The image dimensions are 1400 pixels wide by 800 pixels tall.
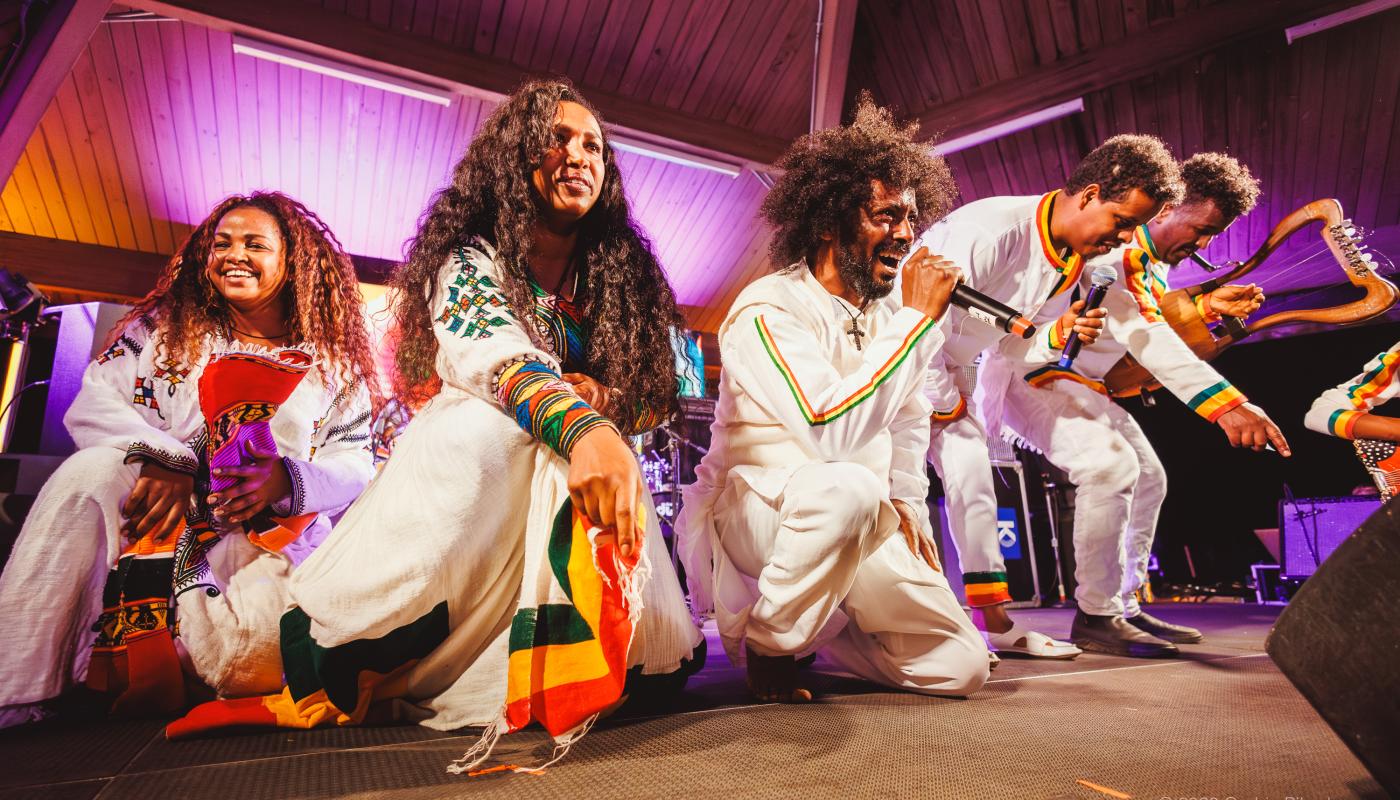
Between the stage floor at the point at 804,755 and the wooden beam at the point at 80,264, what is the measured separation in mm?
5255

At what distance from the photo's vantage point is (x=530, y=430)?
1264mm

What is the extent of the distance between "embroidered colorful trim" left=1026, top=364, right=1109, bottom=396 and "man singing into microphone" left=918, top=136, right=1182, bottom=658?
0.11 meters

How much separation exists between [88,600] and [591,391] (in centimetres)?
121

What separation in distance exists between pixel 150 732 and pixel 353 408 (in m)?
0.92

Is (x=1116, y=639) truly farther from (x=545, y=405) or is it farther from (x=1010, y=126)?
(x=1010, y=126)

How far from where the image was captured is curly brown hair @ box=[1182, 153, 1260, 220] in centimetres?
327

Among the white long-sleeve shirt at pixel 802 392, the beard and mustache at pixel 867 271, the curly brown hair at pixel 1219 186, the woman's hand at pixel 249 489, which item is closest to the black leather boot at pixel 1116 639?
the white long-sleeve shirt at pixel 802 392

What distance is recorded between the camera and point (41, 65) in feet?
12.2

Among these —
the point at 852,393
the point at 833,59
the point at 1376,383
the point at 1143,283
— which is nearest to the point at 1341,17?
the point at 1376,383

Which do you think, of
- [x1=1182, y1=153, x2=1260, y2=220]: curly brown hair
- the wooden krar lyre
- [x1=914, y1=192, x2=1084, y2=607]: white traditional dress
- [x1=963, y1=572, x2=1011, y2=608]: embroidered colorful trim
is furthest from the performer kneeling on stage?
[x1=1182, y1=153, x2=1260, y2=220]: curly brown hair

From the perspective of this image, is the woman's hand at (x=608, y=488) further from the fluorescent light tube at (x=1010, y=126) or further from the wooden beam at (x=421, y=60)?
the fluorescent light tube at (x=1010, y=126)

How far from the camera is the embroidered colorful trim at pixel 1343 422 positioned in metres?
3.37

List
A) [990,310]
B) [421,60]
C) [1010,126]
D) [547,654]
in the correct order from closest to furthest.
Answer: [547,654] → [990,310] → [421,60] → [1010,126]

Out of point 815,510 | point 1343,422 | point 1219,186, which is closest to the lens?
point 815,510
